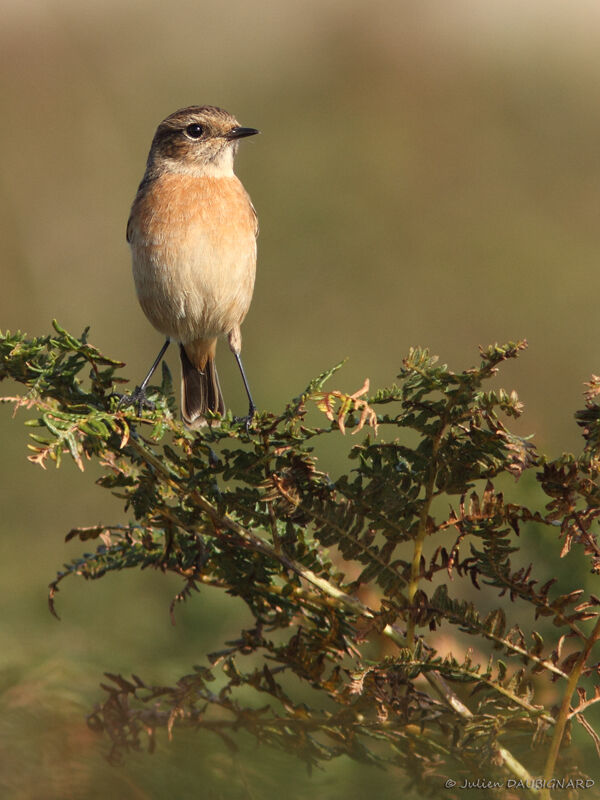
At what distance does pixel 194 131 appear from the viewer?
13.1 feet

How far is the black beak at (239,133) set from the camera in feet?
12.4

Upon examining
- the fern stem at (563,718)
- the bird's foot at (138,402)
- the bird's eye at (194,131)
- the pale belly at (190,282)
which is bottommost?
the fern stem at (563,718)

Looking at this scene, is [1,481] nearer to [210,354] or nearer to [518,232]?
[210,354]

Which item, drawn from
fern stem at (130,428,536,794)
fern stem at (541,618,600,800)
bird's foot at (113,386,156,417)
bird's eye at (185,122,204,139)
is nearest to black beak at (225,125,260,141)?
bird's eye at (185,122,204,139)

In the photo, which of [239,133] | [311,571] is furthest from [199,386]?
[311,571]

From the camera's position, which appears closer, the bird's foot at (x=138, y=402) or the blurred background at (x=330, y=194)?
the bird's foot at (x=138, y=402)

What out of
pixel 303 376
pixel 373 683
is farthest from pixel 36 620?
pixel 303 376

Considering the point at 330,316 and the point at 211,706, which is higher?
the point at 330,316

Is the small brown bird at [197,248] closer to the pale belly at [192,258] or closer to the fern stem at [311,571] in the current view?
the pale belly at [192,258]

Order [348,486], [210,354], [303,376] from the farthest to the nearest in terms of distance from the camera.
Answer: [210,354] → [303,376] → [348,486]

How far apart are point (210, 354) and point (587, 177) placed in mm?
1727

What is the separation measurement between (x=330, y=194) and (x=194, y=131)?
0.71 meters

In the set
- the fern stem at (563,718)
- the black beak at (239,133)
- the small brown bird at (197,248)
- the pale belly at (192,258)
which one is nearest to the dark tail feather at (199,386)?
the small brown bird at (197,248)

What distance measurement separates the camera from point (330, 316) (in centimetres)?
339
